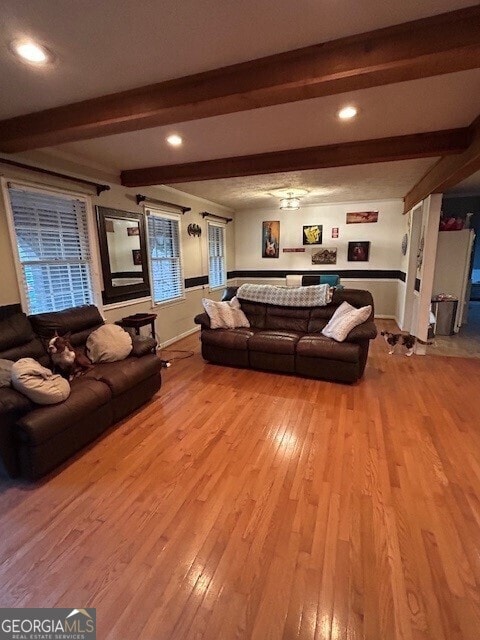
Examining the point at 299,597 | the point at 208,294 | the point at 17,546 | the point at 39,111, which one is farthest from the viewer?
the point at 208,294

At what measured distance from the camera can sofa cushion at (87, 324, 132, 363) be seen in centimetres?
282

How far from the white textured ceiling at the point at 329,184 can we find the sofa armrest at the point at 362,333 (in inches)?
78.1

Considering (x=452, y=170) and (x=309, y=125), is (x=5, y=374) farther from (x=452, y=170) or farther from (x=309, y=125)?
(x=452, y=170)

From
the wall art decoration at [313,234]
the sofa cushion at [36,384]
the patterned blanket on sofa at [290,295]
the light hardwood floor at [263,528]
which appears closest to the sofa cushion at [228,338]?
the patterned blanket on sofa at [290,295]

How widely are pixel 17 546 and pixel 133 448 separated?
33.3 inches

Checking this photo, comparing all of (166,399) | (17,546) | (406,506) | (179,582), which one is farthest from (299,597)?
(166,399)

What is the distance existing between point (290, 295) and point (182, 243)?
2.25 m

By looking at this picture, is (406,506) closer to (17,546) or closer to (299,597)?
(299,597)

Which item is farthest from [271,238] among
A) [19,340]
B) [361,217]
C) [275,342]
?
[19,340]

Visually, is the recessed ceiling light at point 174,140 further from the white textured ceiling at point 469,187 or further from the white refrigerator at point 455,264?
the white refrigerator at point 455,264

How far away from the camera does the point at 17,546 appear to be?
1532 mm

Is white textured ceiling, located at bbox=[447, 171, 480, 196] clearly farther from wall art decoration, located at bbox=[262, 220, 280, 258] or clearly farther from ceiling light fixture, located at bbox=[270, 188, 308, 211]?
wall art decoration, located at bbox=[262, 220, 280, 258]

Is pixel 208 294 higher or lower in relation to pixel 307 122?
lower

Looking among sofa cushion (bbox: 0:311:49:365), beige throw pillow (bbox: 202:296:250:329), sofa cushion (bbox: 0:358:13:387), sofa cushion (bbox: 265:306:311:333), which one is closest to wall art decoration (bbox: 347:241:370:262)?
sofa cushion (bbox: 265:306:311:333)
